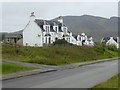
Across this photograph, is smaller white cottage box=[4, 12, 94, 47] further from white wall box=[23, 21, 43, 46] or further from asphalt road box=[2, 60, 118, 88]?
asphalt road box=[2, 60, 118, 88]

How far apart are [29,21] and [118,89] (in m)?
67.5

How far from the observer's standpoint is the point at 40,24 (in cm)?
8244

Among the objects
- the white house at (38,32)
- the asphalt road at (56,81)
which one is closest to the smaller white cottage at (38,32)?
the white house at (38,32)

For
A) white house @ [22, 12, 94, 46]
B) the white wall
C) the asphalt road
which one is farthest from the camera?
white house @ [22, 12, 94, 46]

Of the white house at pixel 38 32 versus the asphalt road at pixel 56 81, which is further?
the white house at pixel 38 32

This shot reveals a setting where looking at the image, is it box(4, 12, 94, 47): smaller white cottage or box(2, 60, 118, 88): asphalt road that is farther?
box(4, 12, 94, 47): smaller white cottage

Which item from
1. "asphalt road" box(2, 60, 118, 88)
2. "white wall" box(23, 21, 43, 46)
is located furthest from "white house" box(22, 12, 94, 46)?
"asphalt road" box(2, 60, 118, 88)

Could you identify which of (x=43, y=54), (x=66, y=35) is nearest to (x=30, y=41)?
(x=66, y=35)

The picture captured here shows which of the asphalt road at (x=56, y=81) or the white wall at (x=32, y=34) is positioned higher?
the white wall at (x=32, y=34)

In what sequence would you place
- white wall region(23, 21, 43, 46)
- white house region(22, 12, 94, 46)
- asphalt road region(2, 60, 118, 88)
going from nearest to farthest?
asphalt road region(2, 60, 118, 88) → white wall region(23, 21, 43, 46) → white house region(22, 12, 94, 46)

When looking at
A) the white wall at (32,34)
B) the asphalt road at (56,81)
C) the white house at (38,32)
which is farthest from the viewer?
the white house at (38,32)

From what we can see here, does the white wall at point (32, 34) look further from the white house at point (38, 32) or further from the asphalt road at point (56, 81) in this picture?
the asphalt road at point (56, 81)

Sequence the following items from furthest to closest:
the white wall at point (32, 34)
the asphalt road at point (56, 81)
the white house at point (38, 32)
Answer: the white house at point (38, 32) < the white wall at point (32, 34) < the asphalt road at point (56, 81)

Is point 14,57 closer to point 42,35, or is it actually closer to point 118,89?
point 118,89
